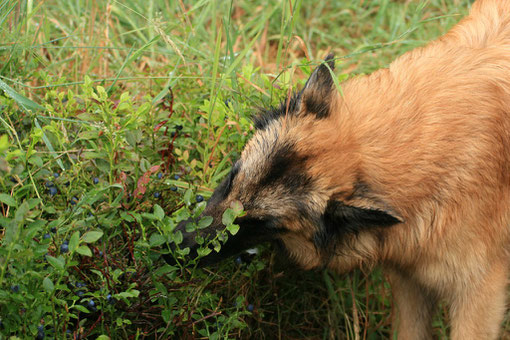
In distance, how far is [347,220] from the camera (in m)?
3.09

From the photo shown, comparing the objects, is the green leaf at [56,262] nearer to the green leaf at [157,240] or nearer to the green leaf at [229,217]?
the green leaf at [157,240]

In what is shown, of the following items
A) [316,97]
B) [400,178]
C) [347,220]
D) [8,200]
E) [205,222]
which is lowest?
[347,220]

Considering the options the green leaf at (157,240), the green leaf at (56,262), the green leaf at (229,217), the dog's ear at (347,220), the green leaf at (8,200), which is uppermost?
the green leaf at (8,200)

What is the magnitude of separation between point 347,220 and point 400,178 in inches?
13.9

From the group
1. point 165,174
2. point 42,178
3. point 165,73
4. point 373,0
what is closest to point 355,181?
point 165,174

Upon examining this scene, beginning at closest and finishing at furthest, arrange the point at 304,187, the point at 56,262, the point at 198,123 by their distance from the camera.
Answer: the point at 56,262, the point at 304,187, the point at 198,123

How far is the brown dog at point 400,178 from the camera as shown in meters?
3.06

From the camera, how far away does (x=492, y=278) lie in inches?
131

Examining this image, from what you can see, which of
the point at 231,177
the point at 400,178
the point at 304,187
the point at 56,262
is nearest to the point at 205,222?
the point at 231,177

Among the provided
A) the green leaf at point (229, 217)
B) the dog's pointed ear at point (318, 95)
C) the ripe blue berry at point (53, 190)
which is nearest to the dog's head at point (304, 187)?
the dog's pointed ear at point (318, 95)

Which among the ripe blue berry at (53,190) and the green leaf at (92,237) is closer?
the green leaf at (92,237)

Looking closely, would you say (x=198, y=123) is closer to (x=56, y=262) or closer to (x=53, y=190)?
(x=53, y=190)

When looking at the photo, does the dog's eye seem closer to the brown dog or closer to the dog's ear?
the brown dog

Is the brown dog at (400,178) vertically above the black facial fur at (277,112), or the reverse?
the black facial fur at (277,112)
